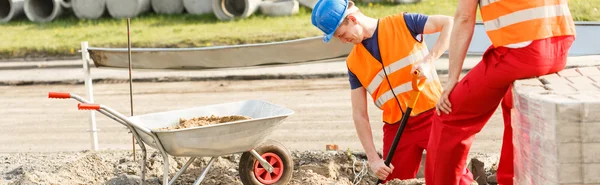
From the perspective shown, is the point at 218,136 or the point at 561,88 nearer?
the point at 561,88

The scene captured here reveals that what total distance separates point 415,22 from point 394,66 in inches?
11.2

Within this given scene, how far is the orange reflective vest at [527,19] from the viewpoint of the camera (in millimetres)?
4461

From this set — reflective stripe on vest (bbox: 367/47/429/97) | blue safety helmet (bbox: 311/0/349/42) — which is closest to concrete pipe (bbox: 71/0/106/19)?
reflective stripe on vest (bbox: 367/47/429/97)

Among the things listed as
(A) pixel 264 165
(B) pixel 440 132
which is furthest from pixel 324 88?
(B) pixel 440 132

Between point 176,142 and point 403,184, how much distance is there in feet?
4.73

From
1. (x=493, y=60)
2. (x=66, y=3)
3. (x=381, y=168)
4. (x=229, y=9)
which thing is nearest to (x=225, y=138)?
(x=381, y=168)

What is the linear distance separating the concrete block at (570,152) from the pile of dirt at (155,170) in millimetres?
3171

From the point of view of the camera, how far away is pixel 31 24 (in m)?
21.3

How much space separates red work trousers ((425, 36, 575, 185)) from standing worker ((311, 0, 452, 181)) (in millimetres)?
658

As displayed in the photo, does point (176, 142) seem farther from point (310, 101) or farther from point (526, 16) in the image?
point (310, 101)

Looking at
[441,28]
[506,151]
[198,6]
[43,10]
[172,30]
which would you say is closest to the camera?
[506,151]

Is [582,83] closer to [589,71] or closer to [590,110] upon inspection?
[589,71]

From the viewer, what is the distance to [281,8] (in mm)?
19906

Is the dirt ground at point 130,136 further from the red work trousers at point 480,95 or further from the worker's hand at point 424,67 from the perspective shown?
the red work trousers at point 480,95
